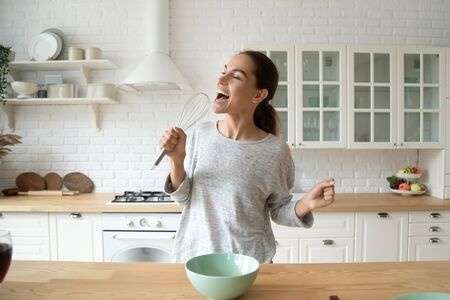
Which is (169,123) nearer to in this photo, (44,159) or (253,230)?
(44,159)

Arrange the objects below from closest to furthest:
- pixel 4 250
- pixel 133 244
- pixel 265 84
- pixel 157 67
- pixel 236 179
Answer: pixel 4 250
pixel 236 179
pixel 265 84
pixel 133 244
pixel 157 67

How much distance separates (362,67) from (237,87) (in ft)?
6.00

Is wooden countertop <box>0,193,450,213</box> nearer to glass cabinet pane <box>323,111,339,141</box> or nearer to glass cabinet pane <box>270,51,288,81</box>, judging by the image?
glass cabinet pane <box>323,111,339,141</box>

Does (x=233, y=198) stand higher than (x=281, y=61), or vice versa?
(x=281, y=61)

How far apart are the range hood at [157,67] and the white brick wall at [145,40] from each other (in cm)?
12

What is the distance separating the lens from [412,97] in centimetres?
264

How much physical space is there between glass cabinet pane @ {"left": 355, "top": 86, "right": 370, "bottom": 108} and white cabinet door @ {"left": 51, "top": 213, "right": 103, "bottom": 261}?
6.84 ft

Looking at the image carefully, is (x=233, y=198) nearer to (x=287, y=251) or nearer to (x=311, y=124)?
(x=287, y=251)

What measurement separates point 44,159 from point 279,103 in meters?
2.03

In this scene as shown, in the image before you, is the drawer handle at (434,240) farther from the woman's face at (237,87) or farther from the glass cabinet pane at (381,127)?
the woman's face at (237,87)

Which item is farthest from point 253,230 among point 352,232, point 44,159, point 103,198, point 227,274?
point 44,159

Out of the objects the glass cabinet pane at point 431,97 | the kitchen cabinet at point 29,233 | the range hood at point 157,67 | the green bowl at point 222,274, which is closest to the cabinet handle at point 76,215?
the kitchen cabinet at point 29,233

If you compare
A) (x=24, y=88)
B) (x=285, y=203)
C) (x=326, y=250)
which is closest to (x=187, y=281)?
(x=285, y=203)

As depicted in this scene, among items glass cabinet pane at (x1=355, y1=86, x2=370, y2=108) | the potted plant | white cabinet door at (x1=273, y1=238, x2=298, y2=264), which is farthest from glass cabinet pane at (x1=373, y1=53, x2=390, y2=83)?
the potted plant
